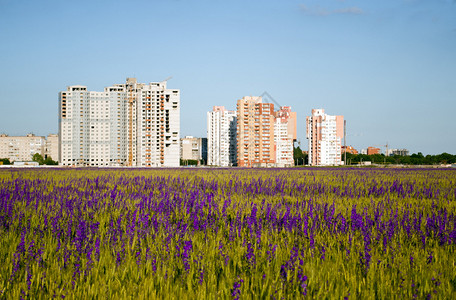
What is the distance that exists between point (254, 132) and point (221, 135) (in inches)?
1375

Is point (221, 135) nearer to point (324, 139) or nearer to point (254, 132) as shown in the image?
point (254, 132)

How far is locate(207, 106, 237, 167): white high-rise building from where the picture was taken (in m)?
151

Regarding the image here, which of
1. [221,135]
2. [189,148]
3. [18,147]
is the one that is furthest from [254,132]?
[18,147]

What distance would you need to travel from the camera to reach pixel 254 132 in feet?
396

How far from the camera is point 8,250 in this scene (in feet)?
13.1

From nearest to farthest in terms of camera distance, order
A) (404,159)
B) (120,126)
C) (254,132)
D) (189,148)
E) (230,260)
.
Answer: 1. (230,260)
2. (254,132)
3. (120,126)
4. (404,159)
5. (189,148)

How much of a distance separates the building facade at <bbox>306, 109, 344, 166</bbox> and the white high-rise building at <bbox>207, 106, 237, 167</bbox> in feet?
107

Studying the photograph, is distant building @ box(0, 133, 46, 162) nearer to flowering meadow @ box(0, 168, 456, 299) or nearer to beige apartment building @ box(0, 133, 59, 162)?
beige apartment building @ box(0, 133, 59, 162)

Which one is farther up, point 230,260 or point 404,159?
point 404,159

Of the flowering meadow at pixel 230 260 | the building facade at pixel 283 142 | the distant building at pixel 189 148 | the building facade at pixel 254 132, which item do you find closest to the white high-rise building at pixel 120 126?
the building facade at pixel 254 132

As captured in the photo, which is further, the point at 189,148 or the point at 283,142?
the point at 189,148

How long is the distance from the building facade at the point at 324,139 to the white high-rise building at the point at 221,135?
32657mm

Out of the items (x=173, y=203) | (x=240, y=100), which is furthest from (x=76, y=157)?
(x=173, y=203)

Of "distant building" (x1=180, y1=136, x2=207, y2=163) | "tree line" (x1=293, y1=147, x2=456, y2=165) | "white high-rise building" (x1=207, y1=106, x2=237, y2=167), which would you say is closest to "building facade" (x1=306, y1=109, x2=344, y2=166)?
"tree line" (x1=293, y1=147, x2=456, y2=165)
